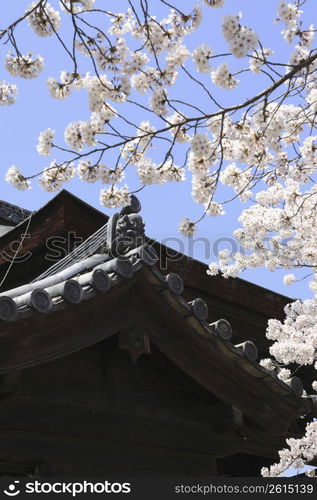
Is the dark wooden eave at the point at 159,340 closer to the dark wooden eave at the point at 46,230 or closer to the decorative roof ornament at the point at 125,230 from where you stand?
the decorative roof ornament at the point at 125,230

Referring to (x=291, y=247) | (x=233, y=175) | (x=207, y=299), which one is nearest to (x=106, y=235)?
(x=233, y=175)

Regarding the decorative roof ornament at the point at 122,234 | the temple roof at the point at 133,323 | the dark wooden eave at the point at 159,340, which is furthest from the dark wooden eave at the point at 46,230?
the dark wooden eave at the point at 159,340

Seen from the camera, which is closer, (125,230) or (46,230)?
(125,230)

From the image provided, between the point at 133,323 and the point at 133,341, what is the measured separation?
0.13m

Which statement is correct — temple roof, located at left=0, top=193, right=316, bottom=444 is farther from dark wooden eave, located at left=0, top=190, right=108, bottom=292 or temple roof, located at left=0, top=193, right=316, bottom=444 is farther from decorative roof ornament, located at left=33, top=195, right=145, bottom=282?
dark wooden eave, located at left=0, top=190, right=108, bottom=292

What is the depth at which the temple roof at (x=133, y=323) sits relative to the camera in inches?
227

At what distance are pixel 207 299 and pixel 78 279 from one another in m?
2.95

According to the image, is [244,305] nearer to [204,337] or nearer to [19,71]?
[204,337]

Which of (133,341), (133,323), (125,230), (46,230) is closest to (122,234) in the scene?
(125,230)

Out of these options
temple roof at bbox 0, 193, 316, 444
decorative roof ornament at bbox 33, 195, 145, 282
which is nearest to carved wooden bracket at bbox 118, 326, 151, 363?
temple roof at bbox 0, 193, 316, 444

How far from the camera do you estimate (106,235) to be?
6590mm

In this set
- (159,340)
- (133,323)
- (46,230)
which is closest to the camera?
(133,323)

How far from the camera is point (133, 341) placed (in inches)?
252

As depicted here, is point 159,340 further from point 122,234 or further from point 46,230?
point 46,230
